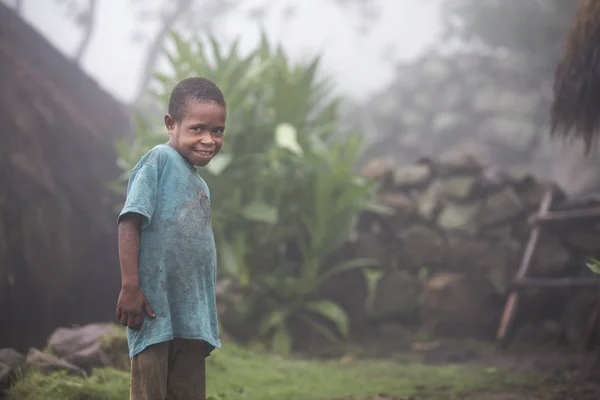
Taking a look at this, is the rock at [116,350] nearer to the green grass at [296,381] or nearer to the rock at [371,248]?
the green grass at [296,381]

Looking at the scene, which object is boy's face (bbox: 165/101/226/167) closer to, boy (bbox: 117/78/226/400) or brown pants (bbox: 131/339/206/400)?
boy (bbox: 117/78/226/400)

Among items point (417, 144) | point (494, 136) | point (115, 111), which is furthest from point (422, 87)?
point (115, 111)

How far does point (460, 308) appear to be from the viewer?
4945mm

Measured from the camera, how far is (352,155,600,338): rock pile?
494 centimetres

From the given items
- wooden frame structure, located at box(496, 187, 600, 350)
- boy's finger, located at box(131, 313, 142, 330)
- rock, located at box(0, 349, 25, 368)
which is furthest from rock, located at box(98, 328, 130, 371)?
wooden frame structure, located at box(496, 187, 600, 350)

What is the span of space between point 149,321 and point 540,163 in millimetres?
13391

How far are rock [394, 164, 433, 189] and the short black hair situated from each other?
4.23 metres

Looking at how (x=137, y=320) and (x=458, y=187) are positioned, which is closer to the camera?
(x=137, y=320)

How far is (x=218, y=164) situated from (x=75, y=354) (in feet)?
5.32

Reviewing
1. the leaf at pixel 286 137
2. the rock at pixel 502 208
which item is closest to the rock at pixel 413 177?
the rock at pixel 502 208

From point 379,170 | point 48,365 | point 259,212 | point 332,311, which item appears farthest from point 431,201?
point 48,365

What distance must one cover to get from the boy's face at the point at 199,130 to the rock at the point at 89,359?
145 cm

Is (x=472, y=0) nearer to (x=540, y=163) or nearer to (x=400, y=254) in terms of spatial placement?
(x=540, y=163)

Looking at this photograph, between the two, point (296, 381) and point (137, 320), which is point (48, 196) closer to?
point (296, 381)
